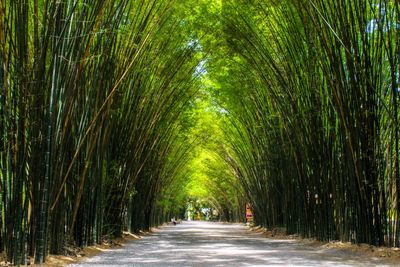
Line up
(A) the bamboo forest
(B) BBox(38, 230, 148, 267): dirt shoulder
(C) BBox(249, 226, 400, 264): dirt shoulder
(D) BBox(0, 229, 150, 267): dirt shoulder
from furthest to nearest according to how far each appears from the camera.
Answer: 1. (C) BBox(249, 226, 400, 264): dirt shoulder
2. (B) BBox(38, 230, 148, 267): dirt shoulder
3. (D) BBox(0, 229, 150, 267): dirt shoulder
4. (A) the bamboo forest

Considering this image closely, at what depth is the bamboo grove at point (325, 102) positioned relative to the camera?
659cm

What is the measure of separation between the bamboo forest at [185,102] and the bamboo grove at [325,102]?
27 millimetres

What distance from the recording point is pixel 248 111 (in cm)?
1352

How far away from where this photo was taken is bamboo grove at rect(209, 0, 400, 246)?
659cm

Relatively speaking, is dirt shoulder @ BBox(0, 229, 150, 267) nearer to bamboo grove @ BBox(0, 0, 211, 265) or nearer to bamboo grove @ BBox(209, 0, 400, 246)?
bamboo grove @ BBox(0, 0, 211, 265)

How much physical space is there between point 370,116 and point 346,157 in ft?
2.92

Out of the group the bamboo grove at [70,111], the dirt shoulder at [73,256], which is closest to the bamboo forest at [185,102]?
the bamboo grove at [70,111]

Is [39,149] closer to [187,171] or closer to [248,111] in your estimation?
[248,111]

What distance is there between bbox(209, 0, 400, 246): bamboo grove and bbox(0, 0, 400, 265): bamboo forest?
0.03 metres

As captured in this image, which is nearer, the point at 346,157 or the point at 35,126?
the point at 35,126

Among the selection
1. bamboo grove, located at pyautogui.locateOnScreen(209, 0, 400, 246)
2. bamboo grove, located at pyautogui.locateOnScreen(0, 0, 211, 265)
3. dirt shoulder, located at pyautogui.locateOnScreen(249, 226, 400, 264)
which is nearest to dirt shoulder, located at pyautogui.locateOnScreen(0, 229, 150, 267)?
bamboo grove, located at pyautogui.locateOnScreen(0, 0, 211, 265)

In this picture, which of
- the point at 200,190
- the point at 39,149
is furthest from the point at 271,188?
the point at 200,190

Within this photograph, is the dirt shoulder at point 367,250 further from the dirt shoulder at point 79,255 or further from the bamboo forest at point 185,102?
the dirt shoulder at point 79,255

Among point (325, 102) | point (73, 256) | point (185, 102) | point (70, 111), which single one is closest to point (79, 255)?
point (73, 256)
